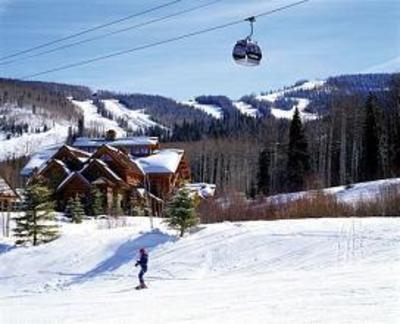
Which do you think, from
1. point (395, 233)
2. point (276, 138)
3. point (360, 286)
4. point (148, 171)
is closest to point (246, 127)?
point (276, 138)

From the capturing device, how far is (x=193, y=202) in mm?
33219

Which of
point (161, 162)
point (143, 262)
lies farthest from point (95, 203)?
point (143, 262)

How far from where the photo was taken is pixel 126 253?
104ft

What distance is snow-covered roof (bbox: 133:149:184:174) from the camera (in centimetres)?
6650

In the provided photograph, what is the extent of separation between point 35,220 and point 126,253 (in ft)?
22.4

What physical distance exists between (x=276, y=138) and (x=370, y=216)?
71.6m

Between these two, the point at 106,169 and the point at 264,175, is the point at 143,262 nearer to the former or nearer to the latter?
the point at 106,169

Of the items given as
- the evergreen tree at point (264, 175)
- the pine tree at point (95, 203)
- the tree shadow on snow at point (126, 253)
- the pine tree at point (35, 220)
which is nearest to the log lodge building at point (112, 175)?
the pine tree at point (95, 203)

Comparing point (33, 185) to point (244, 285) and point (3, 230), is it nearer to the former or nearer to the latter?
point (3, 230)

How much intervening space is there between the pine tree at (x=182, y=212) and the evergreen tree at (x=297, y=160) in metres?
34.8

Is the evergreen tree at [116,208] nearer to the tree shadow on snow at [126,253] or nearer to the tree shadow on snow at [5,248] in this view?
the tree shadow on snow at [5,248]

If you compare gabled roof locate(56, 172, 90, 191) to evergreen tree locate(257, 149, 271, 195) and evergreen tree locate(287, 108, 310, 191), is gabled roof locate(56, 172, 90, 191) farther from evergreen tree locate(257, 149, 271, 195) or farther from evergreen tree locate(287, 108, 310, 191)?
evergreen tree locate(257, 149, 271, 195)

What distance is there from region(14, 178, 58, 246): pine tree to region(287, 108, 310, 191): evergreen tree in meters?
34.6

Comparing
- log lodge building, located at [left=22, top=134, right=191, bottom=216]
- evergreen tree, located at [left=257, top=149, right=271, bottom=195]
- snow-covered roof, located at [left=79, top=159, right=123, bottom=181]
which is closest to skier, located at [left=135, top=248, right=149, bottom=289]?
log lodge building, located at [left=22, top=134, right=191, bottom=216]
